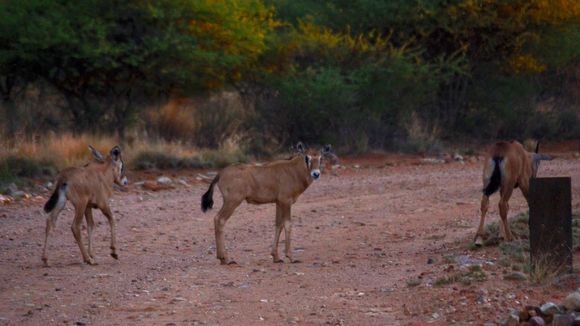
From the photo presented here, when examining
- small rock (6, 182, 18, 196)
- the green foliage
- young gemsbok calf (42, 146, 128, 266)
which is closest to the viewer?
young gemsbok calf (42, 146, 128, 266)

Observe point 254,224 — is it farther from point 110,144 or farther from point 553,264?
point 110,144

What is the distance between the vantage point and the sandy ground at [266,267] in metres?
10.1

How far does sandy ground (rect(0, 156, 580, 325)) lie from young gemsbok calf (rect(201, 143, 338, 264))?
1.77ft

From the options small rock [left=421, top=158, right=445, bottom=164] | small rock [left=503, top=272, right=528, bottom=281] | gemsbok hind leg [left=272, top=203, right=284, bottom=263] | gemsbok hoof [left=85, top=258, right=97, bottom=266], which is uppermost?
small rock [left=503, top=272, right=528, bottom=281]

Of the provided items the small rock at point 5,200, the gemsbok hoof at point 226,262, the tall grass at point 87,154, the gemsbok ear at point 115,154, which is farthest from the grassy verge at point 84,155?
the gemsbok hoof at point 226,262

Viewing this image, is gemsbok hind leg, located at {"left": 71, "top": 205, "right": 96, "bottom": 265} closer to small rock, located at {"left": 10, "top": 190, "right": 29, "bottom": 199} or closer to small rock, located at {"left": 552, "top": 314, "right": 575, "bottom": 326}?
small rock, located at {"left": 552, "top": 314, "right": 575, "bottom": 326}

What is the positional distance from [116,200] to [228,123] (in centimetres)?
1022

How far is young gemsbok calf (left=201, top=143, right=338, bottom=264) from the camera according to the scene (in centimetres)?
1379

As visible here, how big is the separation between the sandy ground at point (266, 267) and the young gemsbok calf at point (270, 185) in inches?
21.3

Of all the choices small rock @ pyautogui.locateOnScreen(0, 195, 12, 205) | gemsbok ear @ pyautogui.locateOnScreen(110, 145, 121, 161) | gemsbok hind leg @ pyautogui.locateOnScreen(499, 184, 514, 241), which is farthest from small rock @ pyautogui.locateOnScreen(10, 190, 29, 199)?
gemsbok hind leg @ pyautogui.locateOnScreen(499, 184, 514, 241)

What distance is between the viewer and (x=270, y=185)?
14.2m

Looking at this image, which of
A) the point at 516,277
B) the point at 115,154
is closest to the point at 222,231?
the point at 115,154

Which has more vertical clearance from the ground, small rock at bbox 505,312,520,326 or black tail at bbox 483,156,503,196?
black tail at bbox 483,156,503,196

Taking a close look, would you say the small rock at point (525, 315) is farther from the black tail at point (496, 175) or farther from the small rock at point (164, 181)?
the small rock at point (164, 181)
